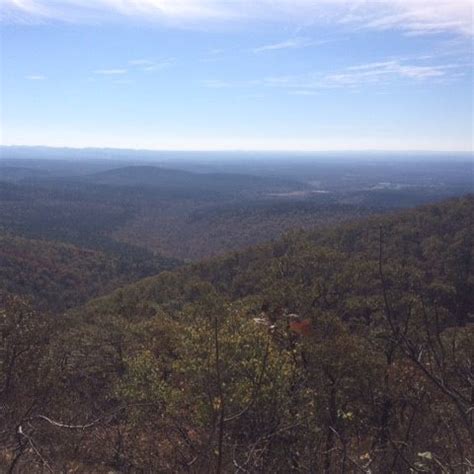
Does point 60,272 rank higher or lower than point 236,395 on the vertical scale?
lower

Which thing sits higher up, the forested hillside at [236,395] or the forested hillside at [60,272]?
the forested hillside at [236,395]

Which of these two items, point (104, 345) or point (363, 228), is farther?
point (363, 228)

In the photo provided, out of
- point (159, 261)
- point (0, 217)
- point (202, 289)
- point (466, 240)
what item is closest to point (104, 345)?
point (202, 289)

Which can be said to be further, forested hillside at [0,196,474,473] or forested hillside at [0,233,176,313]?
forested hillside at [0,233,176,313]

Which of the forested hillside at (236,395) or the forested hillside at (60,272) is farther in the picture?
the forested hillside at (60,272)

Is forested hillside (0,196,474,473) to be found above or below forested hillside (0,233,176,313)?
above

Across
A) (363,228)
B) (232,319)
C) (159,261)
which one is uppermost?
(232,319)

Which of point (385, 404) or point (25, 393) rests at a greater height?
point (25, 393)

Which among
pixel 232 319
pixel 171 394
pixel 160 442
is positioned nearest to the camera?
pixel 160 442

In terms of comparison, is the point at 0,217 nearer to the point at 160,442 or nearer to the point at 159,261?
the point at 159,261

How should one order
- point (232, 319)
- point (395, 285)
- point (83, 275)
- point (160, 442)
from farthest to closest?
point (83, 275), point (395, 285), point (232, 319), point (160, 442)

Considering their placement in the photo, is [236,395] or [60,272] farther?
[60,272]
